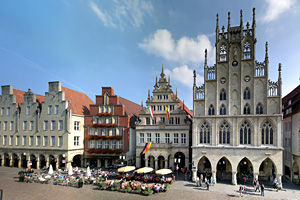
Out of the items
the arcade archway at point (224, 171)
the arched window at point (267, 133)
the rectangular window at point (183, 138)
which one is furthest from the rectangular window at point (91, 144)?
the arched window at point (267, 133)

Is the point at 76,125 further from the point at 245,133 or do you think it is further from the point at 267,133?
the point at 267,133

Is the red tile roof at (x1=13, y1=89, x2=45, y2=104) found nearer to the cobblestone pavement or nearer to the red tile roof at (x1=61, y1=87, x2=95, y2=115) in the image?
the red tile roof at (x1=61, y1=87, x2=95, y2=115)

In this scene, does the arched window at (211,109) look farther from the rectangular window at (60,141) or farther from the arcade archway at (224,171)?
the rectangular window at (60,141)

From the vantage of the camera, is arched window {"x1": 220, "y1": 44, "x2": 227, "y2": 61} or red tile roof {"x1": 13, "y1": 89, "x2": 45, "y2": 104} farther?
red tile roof {"x1": 13, "y1": 89, "x2": 45, "y2": 104}

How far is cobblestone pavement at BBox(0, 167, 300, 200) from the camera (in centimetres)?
2236

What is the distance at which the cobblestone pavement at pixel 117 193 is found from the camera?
22359 mm

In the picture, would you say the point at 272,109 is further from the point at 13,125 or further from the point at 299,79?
the point at 13,125

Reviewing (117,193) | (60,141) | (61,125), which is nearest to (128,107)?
(61,125)

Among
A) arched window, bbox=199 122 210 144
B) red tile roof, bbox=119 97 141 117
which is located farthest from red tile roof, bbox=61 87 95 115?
arched window, bbox=199 122 210 144

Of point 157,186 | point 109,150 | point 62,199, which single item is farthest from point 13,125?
point 157,186

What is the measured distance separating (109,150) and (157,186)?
58.1 feet

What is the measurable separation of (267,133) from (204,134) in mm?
9181

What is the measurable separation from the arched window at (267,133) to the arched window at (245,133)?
1907mm

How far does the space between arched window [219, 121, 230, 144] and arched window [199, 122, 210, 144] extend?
200 cm
